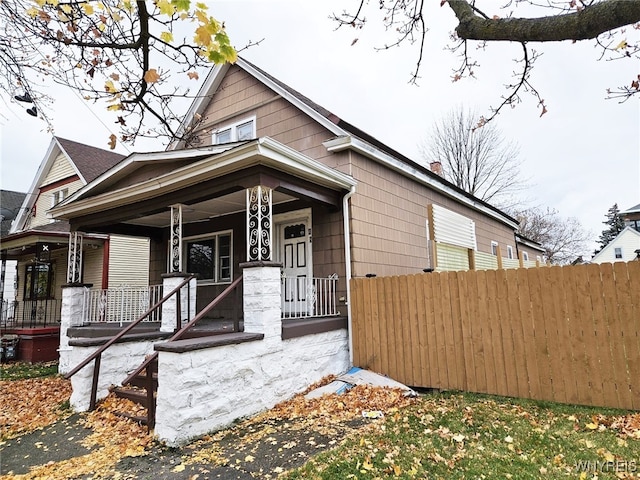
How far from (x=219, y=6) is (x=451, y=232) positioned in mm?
7645

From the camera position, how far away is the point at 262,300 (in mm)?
5391

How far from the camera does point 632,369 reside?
457 cm

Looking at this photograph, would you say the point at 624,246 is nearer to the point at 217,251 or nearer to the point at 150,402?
the point at 217,251

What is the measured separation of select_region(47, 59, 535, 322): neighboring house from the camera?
6.20 meters

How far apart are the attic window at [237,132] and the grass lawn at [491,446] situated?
733 cm

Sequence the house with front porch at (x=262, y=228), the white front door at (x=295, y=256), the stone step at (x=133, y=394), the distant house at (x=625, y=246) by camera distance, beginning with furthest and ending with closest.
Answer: the distant house at (x=625, y=246) < the white front door at (x=295, y=256) < the house with front porch at (x=262, y=228) < the stone step at (x=133, y=394)

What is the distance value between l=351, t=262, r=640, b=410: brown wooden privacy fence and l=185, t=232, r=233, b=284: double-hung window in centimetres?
375

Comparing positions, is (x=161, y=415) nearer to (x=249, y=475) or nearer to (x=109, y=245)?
(x=249, y=475)

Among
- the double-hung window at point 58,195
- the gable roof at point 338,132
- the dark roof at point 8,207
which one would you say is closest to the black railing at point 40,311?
the double-hung window at point 58,195

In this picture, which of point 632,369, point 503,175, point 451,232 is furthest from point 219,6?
point 503,175

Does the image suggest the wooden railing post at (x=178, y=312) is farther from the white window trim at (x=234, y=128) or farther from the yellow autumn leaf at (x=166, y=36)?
the white window trim at (x=234, y=128)

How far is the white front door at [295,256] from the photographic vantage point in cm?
783

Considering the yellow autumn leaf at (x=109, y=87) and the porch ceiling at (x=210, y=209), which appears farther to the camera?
the porch ceiling at (x=210, y=209)

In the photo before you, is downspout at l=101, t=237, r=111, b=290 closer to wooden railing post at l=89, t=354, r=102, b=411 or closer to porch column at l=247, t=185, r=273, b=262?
wooden railing post at l=89, t=354, r=102, b=411
